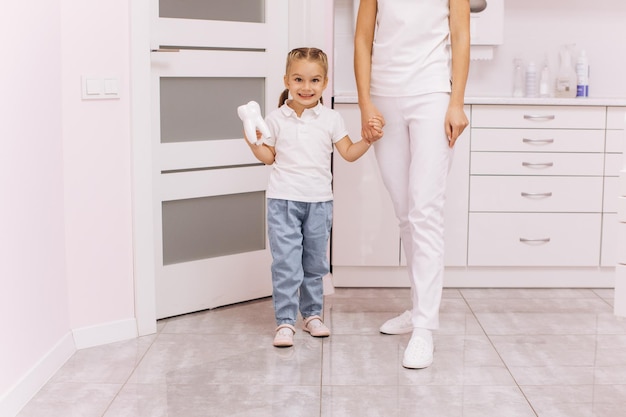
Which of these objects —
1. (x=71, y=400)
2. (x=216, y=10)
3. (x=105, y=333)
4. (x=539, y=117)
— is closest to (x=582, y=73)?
(x=539, y=117)

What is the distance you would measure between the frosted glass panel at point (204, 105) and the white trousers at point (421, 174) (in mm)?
761

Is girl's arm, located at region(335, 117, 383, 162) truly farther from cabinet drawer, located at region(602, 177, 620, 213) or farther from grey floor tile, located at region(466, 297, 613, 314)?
cabinet drawer, located at region(602, 177, 620, 213)

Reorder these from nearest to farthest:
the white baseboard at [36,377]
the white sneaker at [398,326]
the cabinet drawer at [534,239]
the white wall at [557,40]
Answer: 1. the white baseboard at [36,377]
2. the white sneaker at [398,326]
3. the cabinet drawer at [534,239]
4. the white wall at [557,40]

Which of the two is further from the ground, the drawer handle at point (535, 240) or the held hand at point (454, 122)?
the held hand at point (454, 122)

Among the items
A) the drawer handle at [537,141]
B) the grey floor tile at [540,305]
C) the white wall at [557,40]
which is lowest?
the grey floor tile at [540,305]

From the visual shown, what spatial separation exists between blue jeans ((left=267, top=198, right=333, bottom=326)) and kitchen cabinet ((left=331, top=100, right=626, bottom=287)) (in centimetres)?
74

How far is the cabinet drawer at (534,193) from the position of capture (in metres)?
3.85

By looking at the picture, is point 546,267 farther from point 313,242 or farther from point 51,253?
point 51,253

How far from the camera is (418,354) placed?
9.16 ft

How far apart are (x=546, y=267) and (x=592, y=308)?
38 centimetres

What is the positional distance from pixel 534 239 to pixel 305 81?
4.82 ft

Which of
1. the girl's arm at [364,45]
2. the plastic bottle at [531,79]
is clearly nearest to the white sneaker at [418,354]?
the girl's arm at [364,45]

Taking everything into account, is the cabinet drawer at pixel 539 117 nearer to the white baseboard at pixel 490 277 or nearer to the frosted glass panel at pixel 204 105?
the white baseboard at pixel 490 277

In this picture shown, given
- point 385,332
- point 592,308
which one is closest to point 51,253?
point 385,332
